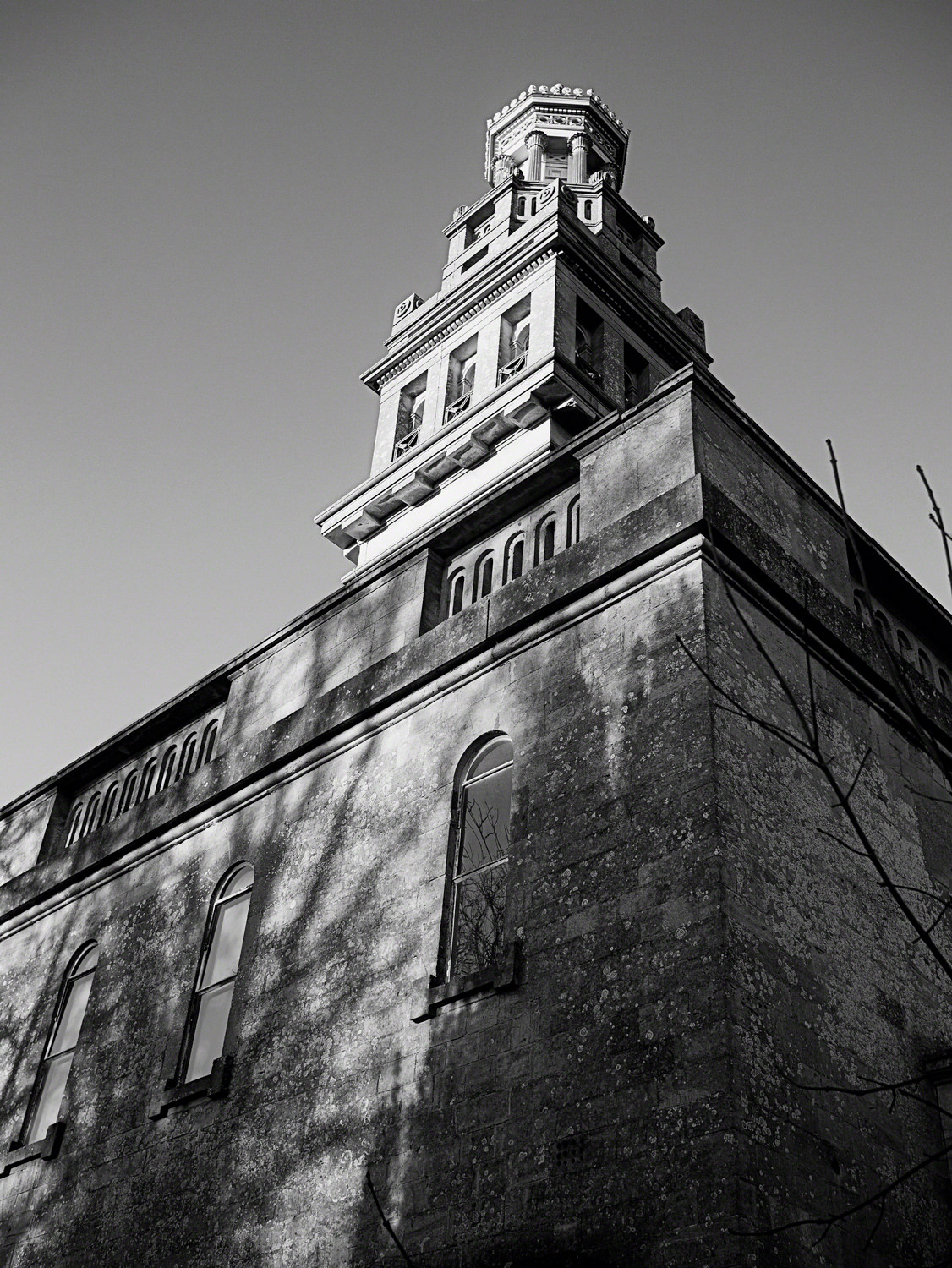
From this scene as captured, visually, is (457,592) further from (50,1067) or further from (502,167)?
(502,167)

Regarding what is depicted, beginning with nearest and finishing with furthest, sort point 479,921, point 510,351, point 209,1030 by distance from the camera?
point 479,921 → point 209,1030 → point 510,351

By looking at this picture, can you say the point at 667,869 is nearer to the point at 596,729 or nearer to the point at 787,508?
the point at 596,729

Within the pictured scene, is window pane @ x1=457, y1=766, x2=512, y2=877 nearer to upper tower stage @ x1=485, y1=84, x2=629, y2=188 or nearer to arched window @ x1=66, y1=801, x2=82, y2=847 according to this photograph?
arched window @ x1=66, y1=801, x2=82, y2=847

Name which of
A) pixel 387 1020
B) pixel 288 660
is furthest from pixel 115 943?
pixel 387 1020

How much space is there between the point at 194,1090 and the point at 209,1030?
765 millimetres

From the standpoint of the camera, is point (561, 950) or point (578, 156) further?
point (578, 156)

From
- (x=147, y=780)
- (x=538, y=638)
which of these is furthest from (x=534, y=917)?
(x=147, y=780)

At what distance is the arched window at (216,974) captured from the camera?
1218 cm

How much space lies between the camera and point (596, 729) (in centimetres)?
1054

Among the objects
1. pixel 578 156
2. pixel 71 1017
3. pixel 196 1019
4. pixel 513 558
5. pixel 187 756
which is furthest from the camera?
pixel 578 156

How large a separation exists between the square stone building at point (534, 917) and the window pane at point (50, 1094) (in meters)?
0.05

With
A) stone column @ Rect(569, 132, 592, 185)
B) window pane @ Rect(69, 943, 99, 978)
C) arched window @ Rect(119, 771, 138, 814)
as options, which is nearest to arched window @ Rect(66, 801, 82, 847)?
arched window @ Rect(119, 771, 138, 814)

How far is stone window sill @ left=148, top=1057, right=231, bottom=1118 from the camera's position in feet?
37.6

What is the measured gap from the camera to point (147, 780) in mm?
16125
